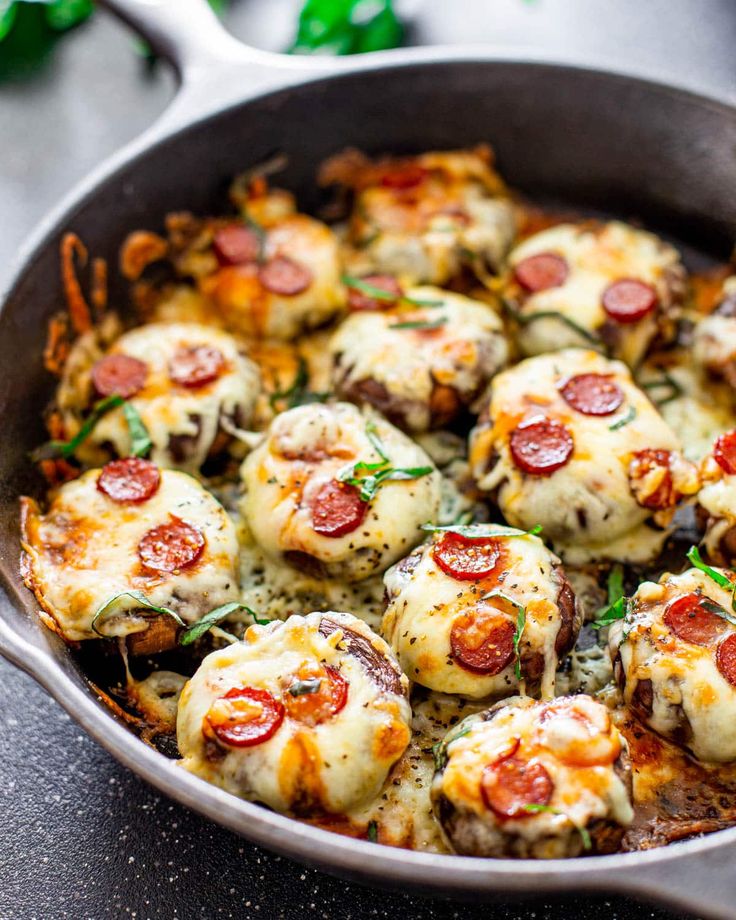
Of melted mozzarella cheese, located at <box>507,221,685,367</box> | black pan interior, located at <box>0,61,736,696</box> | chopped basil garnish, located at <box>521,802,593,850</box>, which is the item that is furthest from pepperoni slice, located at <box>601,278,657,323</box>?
chopped basil garnish, located at <box>521,802,593,850</box>

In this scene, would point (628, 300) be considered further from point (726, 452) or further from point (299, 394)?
point (299, 394)

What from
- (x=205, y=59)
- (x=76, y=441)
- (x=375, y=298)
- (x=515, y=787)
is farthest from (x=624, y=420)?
(x=205, y=59)

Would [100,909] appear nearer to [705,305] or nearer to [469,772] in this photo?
[469,772]

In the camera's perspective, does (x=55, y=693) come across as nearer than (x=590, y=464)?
Yes

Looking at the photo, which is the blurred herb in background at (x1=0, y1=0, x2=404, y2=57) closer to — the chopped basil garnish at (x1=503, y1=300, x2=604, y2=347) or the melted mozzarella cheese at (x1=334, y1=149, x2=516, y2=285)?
the melted mozzarella cheese at (x1=334, y1=149, x2=516, y2=285)

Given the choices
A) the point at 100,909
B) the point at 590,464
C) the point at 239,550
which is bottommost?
the point at 100,909

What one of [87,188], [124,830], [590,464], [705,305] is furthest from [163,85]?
Answer: [124,830]

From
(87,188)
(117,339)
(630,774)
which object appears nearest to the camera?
(630,774)

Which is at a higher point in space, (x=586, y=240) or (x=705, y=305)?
(x=586, y=240)

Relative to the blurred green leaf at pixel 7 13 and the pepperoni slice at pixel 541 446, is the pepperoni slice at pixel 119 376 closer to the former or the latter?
the pepperoni slice at pixel 541 446
